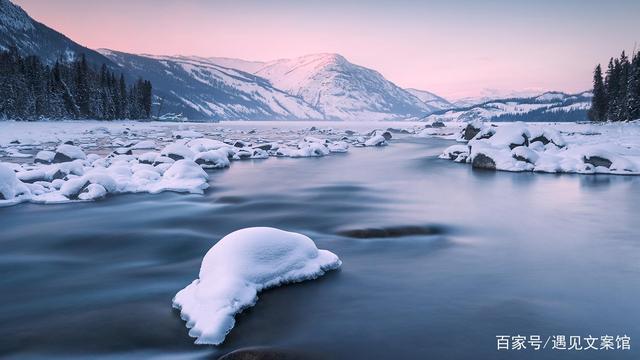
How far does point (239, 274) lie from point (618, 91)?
92.0 meters

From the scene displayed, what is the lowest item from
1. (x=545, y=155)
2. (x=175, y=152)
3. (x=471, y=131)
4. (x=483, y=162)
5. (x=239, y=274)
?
(x=239, y=274)

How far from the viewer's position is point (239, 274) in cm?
675

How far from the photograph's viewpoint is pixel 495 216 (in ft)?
48.1

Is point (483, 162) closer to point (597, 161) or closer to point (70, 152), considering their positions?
point (597, 161)

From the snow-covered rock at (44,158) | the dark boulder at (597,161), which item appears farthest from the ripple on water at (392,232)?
the snow-covered rock at (44,158)

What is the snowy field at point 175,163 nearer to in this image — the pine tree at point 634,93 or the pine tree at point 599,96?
the pine tree at point 634,93

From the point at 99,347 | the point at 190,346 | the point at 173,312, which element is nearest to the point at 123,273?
the point at 173,312

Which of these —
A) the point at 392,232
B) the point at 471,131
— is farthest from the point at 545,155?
the point at 471,131

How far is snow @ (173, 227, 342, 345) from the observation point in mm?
5863

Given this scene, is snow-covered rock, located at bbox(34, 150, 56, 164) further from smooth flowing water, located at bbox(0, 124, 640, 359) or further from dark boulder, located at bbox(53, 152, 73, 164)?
smooth flowing water, located at bbox(0, 124, 640, 359)

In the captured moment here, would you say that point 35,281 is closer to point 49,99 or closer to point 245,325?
point 245,325

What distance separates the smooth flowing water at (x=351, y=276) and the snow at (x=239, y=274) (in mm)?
205

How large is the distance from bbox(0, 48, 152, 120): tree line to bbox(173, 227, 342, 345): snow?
80.4 m

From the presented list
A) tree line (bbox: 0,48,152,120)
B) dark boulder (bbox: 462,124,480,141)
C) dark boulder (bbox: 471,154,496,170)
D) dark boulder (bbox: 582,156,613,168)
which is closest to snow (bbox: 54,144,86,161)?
dark boulder (bbox: 471,154,496,170)
